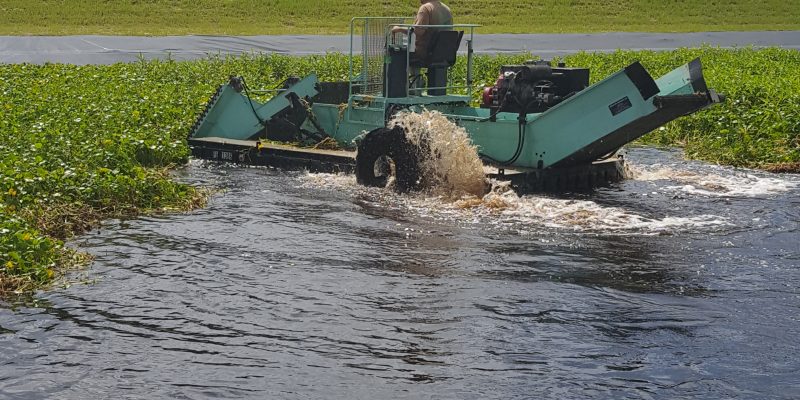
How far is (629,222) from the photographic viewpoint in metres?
12.6

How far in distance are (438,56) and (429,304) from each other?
21.5ft

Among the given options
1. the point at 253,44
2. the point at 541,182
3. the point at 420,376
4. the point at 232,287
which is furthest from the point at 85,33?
the point at 420,376

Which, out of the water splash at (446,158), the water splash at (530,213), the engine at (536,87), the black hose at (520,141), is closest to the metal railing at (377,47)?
Answer: the engine at (536,87)

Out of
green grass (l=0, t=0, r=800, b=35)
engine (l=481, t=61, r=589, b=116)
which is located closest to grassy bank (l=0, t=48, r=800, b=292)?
engine (l=481, t=61, r=589, b=116)

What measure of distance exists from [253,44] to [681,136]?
814 inches

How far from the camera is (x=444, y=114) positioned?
1541 centimetres

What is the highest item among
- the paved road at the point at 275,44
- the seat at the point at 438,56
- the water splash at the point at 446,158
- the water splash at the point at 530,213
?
the paved road at the point at 275,44

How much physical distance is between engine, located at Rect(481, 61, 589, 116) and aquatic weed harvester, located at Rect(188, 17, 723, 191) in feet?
0.04

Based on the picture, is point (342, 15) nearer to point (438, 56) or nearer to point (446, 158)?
point (438, 56)

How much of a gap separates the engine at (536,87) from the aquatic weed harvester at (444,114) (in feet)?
0.04

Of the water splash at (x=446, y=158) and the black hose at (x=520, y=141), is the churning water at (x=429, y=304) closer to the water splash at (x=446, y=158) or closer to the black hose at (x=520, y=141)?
the water splash at (x=446, y=158)

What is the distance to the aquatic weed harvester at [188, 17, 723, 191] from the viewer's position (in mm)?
13156

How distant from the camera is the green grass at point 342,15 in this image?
43469 millimetres

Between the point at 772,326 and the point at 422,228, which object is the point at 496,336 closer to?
the point at 772,326
